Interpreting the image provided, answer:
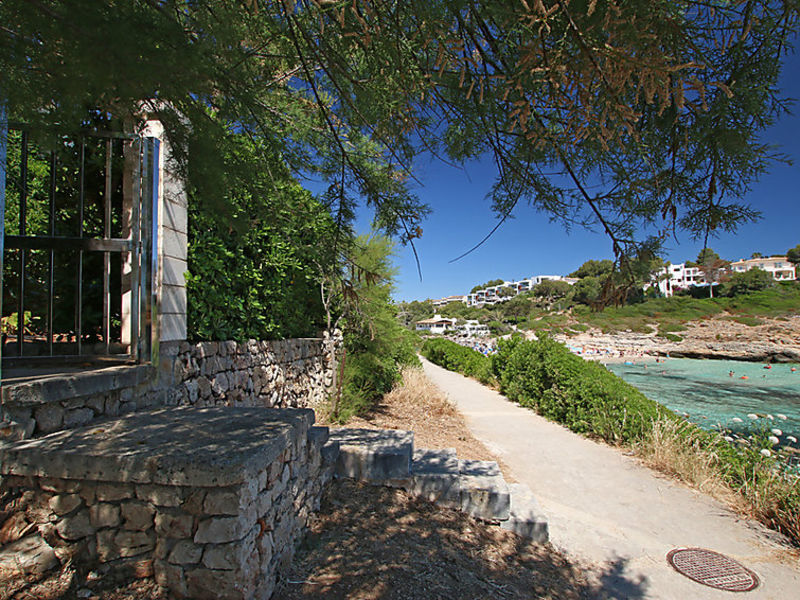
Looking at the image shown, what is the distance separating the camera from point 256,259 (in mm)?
5176

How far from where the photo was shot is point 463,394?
33.1ft

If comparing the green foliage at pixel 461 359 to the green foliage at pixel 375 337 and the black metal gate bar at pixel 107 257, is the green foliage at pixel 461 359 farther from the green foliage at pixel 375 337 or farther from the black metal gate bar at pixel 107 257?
the black metal gate bar at pixel 107 257

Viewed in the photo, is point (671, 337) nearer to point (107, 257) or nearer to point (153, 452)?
point (107, 257)

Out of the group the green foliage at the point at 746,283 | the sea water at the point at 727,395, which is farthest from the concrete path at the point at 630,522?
the green foliage at the point at 746,283

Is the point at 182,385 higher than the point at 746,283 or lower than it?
lower

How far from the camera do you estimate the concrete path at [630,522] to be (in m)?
3.05

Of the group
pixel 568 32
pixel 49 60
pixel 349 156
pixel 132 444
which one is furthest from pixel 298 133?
pixel 132 444

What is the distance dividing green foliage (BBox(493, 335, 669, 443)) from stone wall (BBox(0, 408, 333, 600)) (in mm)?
5560

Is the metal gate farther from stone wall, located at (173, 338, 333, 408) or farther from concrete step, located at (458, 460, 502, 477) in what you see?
concrete step, located at (458, 460, 502, 477)

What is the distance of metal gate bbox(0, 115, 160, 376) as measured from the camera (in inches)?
119

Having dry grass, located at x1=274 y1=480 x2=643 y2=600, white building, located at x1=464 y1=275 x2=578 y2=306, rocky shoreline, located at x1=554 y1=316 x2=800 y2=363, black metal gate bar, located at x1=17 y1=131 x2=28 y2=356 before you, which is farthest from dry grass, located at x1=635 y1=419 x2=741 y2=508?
white building, located at x1=464 y1=275 x2=578 y2=306

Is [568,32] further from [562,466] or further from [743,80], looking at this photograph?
[562,466]

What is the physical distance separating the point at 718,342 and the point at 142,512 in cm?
4453

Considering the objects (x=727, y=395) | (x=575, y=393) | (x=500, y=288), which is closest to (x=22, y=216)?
(x=575, y=393)
